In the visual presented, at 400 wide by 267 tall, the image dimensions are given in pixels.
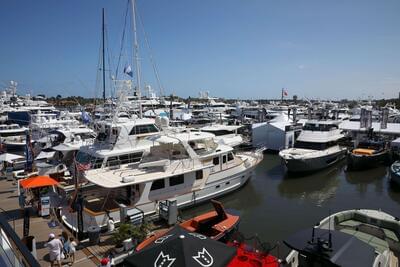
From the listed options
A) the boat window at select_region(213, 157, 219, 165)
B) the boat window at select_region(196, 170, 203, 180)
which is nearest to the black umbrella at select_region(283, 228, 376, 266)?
the boat window at select_region(196, 170, 203, 180)

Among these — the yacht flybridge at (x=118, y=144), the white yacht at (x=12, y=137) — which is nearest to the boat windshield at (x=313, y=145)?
the yacht flybridge at (x=118, y=144)

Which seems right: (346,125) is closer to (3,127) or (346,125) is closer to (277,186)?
(277,186)

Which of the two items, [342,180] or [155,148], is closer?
[155,148]

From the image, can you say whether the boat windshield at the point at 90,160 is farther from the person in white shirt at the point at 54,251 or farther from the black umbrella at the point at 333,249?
the black umbrella at the point at 333,249

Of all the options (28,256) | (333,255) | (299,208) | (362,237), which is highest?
(28,256)

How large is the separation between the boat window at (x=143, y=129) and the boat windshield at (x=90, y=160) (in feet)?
8.78

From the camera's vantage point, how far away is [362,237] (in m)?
10.5

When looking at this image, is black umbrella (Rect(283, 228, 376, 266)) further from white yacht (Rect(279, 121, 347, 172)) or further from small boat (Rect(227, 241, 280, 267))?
white yacht (Rect(279, 121, 347, 172))

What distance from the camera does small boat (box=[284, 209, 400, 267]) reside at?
718 centimetres

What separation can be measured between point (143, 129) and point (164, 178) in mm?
5047

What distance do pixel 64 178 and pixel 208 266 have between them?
14.1m

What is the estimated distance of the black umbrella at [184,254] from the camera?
21.1ft

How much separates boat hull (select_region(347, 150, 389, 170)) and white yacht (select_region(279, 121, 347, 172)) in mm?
1610

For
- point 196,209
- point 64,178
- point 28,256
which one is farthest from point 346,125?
point 28,256
